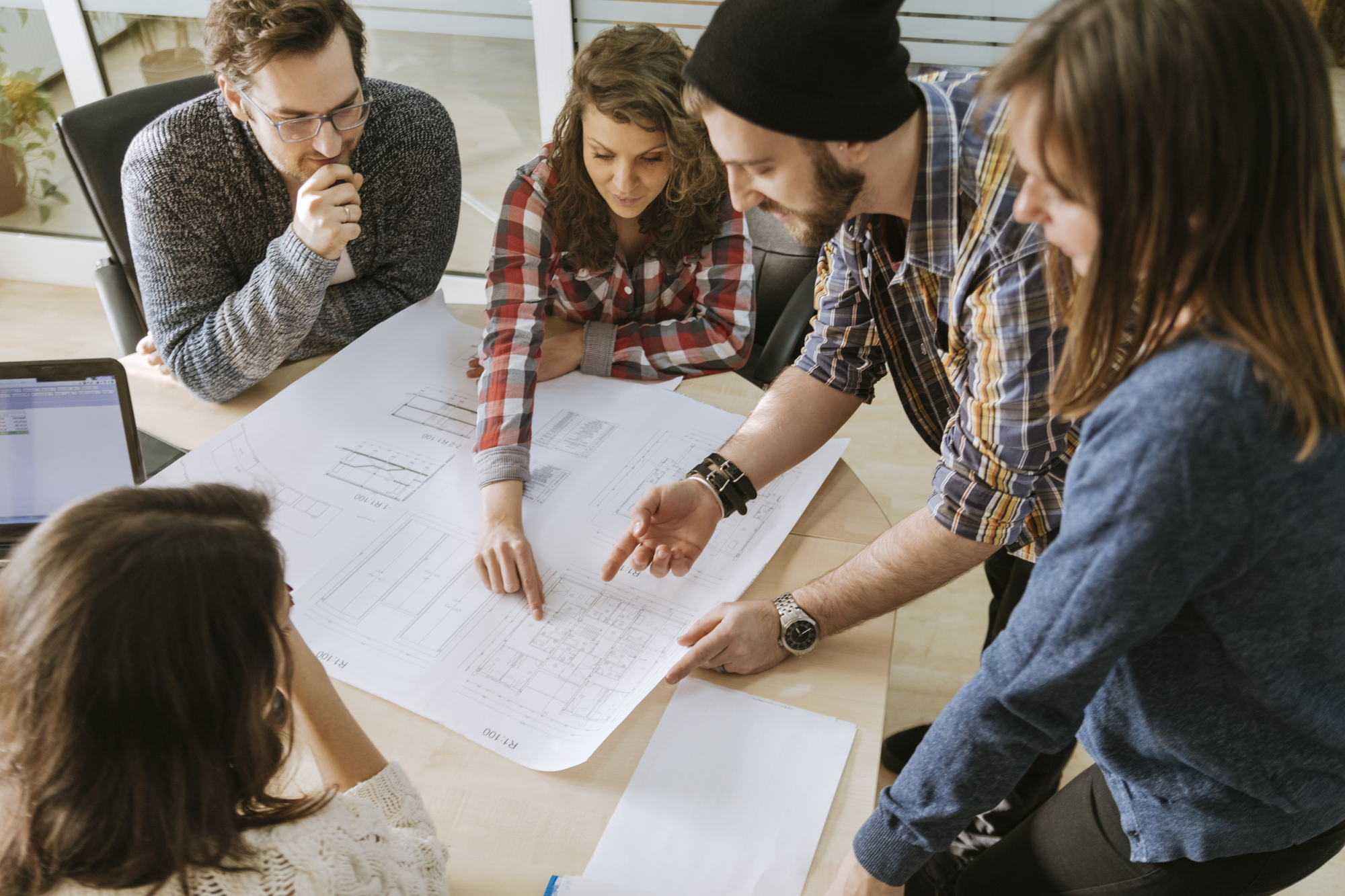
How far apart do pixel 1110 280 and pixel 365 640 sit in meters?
0.83

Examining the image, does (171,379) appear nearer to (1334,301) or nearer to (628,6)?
(1334,301)

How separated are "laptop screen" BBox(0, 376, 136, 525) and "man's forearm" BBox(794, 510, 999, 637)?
0.84 m

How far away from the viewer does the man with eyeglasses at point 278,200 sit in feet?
4.53

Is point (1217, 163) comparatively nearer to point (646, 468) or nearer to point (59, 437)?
point (646, 468)

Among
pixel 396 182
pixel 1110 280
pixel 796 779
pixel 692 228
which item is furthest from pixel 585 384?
pixel 1110 280

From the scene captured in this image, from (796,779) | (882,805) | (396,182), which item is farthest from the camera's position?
(396,182)

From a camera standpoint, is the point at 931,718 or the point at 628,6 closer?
the point at 931,718

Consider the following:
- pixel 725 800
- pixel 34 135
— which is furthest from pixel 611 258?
pixel 34 135

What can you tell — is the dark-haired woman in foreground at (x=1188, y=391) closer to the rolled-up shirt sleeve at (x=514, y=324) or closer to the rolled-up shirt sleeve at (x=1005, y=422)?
the rolled-up shirt sleeve at (x=1005, y=422)

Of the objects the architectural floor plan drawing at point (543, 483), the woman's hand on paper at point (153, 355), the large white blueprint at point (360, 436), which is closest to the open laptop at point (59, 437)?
the large white blueprint at point (360, 436)

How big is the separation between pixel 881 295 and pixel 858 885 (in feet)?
2.24

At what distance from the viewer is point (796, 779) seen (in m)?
0.91

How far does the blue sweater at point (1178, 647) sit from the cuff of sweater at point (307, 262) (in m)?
1.09

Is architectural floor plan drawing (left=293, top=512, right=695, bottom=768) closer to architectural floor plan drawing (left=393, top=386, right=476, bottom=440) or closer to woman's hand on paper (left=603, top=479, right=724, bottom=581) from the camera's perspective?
woman's hand on paper (left=603, top=479, right=724, bottom=581)
